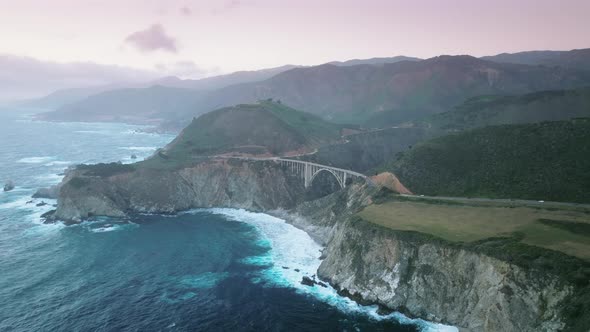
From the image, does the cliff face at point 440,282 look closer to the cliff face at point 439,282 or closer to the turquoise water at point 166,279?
the cliff face at point 439,282

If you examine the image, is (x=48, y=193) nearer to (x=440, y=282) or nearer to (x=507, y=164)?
(x=440, y=282)

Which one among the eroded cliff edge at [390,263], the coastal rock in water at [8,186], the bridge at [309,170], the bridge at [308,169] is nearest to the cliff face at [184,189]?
the eroded cliff edge at [390,263]

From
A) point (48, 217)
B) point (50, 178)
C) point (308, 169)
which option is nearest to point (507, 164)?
point (308, 169)

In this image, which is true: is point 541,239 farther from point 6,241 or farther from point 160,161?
point 160,161

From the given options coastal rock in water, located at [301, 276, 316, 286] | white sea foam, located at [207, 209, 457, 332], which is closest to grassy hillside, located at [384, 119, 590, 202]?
white sea foam, located at [207, 209, 457, 332]

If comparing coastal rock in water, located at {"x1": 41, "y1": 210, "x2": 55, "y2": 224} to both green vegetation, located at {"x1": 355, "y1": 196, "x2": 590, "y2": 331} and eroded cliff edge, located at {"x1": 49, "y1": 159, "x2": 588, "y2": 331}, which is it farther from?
green vegetation, located at {"x1": 355, "y1": 196, "x2": 590, "y2": 331}

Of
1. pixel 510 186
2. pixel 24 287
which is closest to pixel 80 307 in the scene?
pixel 24 287
